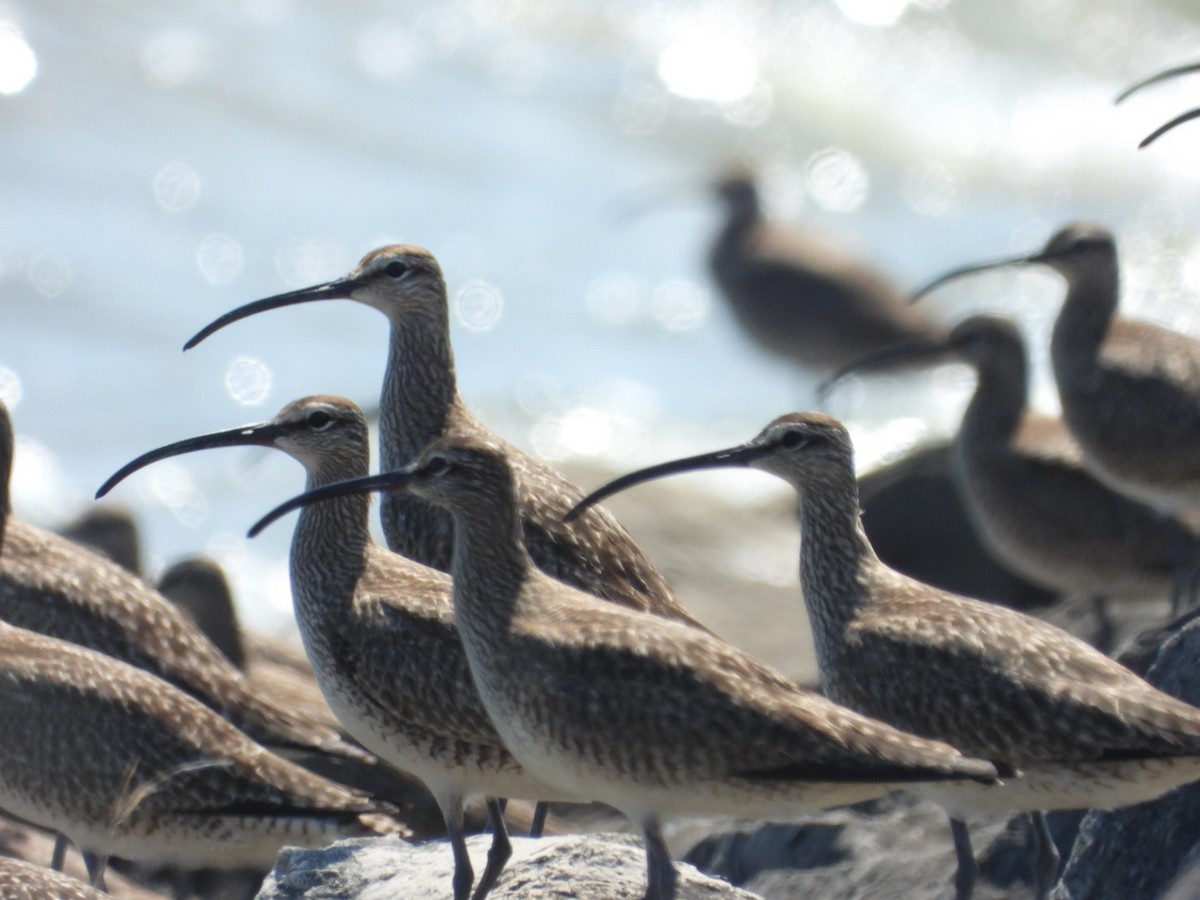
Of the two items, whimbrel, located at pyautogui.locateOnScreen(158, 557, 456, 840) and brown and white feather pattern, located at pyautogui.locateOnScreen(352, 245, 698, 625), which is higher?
brown and white feather pattern, located at pyautogui.locateOnScreen(352, 245, 698, 625)

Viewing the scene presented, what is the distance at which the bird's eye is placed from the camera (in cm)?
717

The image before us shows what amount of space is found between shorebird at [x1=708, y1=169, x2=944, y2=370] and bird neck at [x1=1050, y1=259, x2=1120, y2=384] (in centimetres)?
601

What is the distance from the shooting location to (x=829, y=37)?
88.4 feet


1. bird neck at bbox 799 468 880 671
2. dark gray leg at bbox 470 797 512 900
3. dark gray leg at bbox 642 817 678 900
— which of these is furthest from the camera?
bird neck at bbox 799 468 880 671

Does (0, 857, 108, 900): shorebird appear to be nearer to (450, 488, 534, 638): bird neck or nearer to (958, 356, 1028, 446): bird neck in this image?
(450, 488, 534, 638): bird neck

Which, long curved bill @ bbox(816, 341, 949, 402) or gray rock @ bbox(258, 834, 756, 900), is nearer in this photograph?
gray rock @ bbox(258, 834, 756, 900)

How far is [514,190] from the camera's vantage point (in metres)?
23.2

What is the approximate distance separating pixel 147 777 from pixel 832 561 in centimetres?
232

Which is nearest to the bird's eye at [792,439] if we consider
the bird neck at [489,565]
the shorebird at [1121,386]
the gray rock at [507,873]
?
the bird neck at [489,565]

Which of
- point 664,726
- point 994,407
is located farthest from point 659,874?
point 994,407

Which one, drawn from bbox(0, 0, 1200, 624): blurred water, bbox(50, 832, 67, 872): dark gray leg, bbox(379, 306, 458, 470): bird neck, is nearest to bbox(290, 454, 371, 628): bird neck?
bbox(379, 306, 458, 470): bird neck

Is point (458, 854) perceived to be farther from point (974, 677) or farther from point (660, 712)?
point (974, 677)

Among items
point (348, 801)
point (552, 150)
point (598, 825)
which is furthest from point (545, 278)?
A: point (348, 801)

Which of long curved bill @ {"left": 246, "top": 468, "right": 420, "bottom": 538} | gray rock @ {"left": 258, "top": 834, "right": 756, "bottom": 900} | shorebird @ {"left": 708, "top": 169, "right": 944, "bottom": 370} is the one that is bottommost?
gray rock @ {"left": 258, "top": 834, "right": 756, "bottom": 900}
